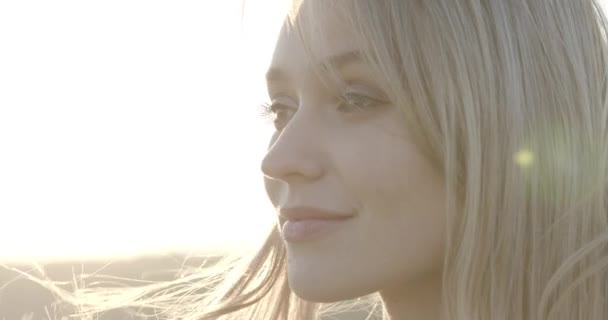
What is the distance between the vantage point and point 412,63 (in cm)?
264

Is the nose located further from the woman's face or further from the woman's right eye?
the woman's right eye

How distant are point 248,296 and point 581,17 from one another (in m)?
1.44

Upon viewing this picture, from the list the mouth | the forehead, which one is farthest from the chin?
the forehead

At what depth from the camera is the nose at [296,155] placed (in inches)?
105

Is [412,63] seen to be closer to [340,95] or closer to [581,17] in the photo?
[340,95]

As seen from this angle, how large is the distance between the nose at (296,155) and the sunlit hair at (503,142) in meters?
0.15

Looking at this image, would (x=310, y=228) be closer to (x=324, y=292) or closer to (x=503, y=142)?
(x=324, y=292)

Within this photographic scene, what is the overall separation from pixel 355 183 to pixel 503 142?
1.29ft

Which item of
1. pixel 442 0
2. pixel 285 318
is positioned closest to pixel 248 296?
pixel 285 318

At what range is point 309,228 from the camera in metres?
2.70

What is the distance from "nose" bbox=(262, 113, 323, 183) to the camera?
266cm

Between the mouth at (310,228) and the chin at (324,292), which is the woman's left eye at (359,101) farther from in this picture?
the chin at (324,292)

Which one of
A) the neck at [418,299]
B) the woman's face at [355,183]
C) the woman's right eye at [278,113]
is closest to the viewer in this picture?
the woman's face at [355,183]

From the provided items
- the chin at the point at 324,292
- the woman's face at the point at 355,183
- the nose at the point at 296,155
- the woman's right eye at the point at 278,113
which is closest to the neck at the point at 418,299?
the woman's face at the point at 355,183
